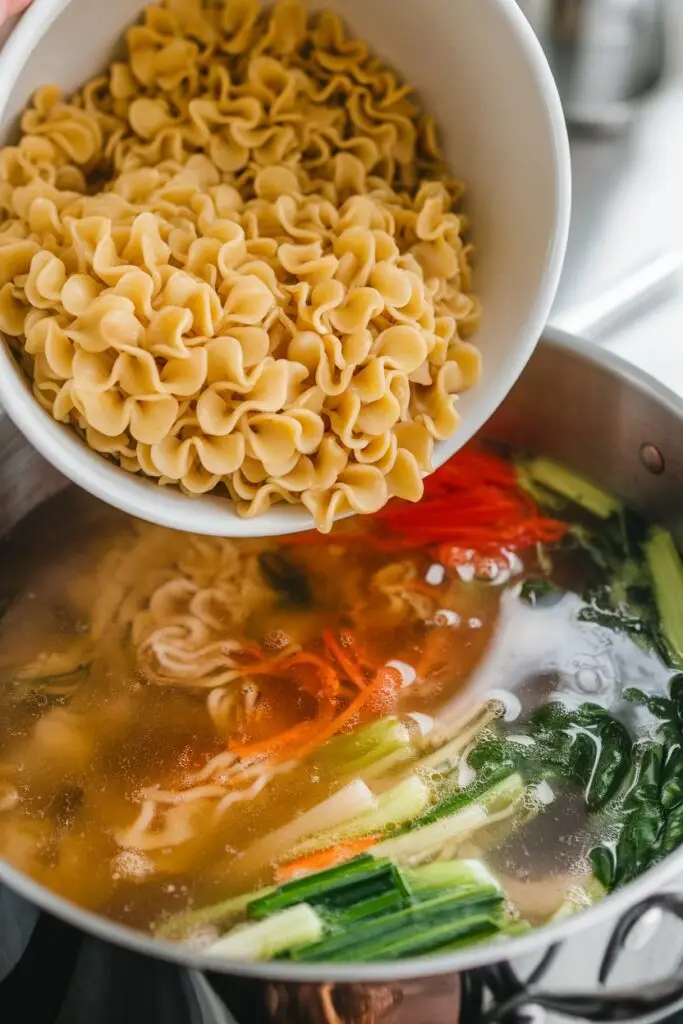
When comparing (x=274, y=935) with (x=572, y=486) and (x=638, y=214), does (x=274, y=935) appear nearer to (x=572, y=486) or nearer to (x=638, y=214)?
(x=572, y=486)

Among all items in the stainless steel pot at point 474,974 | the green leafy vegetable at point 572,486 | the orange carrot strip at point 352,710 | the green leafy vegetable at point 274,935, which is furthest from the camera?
the green leafy vegetable at point 572,486

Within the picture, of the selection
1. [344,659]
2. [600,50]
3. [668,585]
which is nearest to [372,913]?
[344,659]

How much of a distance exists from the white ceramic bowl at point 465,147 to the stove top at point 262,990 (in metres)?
0.37

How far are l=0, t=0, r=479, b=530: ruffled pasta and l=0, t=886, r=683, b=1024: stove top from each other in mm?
403

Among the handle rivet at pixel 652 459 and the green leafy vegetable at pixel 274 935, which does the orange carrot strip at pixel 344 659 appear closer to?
the green leafy vegetable at pixel 274 935

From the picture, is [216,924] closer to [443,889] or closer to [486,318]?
[443,889]

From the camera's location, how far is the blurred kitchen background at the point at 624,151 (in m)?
1.30

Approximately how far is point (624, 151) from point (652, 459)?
1.85 ft

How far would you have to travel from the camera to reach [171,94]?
104 cm

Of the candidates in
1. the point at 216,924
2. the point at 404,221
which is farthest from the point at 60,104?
the point at 216,924

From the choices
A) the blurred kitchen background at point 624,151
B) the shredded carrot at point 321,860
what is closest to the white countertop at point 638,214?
the blurred kitchen background at point 624,151

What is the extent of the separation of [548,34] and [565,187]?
541 mm

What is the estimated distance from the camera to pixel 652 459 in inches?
45.8

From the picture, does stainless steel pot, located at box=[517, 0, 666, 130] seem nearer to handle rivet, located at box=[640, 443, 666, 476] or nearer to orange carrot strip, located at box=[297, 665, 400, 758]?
handle rivet, located at box=[640, 443, 666, 476]
